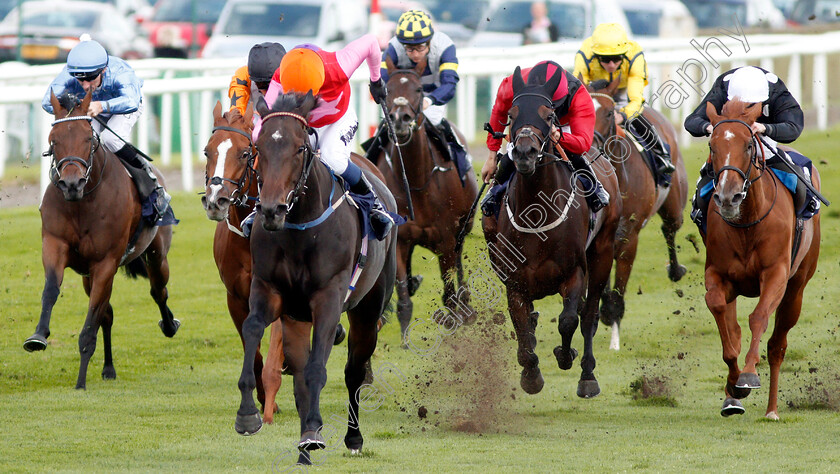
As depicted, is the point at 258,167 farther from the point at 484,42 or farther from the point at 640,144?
the point at 484,42

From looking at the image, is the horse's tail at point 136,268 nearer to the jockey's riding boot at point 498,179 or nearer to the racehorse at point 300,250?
the jockey's riding boot at point 498,179

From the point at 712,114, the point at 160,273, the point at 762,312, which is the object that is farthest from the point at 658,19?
the point at 762,312

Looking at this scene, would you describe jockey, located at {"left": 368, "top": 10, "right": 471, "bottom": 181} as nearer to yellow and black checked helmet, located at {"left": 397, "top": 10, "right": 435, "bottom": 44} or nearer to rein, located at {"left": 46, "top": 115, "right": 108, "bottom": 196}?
yellow and black checked helmet, located at {"left": 397, "top": 10, "right": 435, "bottom": 44}

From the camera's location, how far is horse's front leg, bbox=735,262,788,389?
6.77 m

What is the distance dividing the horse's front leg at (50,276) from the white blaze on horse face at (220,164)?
1.70 metres

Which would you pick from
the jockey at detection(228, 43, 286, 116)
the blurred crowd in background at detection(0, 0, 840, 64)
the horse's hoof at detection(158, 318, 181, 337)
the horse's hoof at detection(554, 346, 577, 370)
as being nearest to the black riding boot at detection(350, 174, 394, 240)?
the jockey at detection(228, 43, 286, 116)

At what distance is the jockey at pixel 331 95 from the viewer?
5.89 m

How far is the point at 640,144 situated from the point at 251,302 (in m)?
4.90

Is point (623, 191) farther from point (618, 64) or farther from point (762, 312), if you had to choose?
point (762, 312)

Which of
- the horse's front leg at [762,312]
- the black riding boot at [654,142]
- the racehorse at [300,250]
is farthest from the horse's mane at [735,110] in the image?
the black riding boot at [654,142]

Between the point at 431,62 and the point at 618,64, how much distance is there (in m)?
1.44

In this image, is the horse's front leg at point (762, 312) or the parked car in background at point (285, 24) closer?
the horse's front leg at point (762, 312)

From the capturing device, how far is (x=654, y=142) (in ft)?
33.2

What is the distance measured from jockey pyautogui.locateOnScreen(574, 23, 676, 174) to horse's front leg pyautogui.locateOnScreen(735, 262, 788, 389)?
2443 mm
